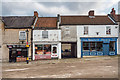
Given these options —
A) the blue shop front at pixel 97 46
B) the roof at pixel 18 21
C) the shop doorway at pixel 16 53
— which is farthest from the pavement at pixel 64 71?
the roof at pixel 18 21

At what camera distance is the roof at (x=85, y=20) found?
2019cm

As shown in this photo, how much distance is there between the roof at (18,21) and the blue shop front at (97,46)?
11472 mm

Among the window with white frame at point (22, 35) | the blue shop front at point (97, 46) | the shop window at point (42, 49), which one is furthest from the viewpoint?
the blue shop front at point (97, 46)

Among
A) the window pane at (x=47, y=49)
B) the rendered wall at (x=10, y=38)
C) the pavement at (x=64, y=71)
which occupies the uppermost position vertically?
the rendered wall at (x=10, y=38)

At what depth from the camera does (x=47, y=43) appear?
62.3 feet

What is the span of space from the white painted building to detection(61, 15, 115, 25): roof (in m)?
3.53

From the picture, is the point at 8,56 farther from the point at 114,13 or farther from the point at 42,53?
the point at 114,13

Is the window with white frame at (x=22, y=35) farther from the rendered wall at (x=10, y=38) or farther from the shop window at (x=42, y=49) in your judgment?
the shop window at (x=42, y=49)

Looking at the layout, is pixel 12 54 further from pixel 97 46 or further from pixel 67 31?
pixel 97 46

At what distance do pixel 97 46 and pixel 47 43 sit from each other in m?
10.2

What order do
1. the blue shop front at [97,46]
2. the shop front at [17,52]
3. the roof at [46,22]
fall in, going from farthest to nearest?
the roof at [46,22], the blue shop front at [97,46], the shop front at [17,52]

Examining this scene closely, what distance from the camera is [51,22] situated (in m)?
21.7

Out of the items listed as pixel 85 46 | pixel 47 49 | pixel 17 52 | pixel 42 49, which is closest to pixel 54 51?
pixel 47 49

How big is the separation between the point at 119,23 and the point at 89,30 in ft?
23.1
